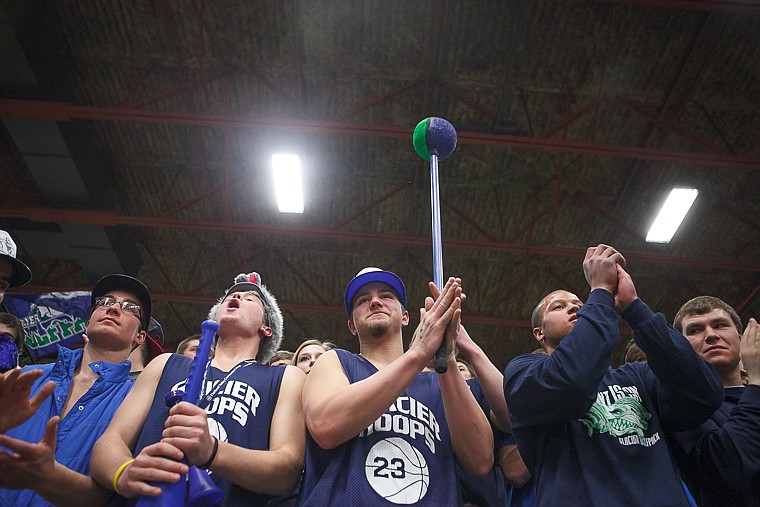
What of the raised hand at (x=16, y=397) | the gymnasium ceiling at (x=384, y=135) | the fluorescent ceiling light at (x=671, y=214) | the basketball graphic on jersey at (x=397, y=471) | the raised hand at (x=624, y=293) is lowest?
the basketball graphic on jersey at (x=397, y=471)

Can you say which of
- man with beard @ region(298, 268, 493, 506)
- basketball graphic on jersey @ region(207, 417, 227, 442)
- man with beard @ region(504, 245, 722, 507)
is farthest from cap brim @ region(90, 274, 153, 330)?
man with beard @ region(504, 245, 722, 507)

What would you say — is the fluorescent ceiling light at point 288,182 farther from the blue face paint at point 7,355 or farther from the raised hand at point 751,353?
the raised hand at point 751,353

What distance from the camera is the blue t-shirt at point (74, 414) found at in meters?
2.12

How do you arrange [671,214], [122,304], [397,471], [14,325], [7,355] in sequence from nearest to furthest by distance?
1. [397,471]
2. [7,355]
3. [122,304]
4. [14,325]
5. [671,214]

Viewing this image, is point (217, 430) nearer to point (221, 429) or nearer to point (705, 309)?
point (221, 429)

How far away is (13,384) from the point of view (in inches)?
70.1

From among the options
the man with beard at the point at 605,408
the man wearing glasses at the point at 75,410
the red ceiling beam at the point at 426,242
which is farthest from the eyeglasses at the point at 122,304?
the red ceiling beam at the point at 426,242

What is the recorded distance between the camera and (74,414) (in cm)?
229

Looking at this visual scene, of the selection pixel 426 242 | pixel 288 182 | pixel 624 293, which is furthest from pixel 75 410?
pixel 426 242

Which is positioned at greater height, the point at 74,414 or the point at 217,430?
the point at 74,414

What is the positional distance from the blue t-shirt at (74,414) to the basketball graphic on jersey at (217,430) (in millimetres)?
488

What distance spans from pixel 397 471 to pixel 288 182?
6.27 meters

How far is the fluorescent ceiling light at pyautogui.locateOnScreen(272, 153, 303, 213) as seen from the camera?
7.52 meters

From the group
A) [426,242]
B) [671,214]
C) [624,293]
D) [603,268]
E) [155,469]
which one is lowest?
[155,469]
